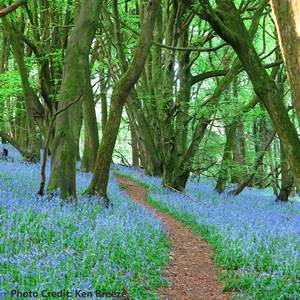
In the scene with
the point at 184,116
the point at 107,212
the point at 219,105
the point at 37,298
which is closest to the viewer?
the point at 37,298

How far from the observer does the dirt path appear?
5.62m

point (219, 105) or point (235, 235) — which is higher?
point (219, 105)

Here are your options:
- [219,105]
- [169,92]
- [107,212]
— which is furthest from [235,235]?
[169,92]

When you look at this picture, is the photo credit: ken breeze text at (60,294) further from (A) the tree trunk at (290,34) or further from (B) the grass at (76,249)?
(A) the tree trunk at (290,34)

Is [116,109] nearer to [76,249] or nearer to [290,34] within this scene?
[76,249]

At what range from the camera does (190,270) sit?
6746 mm

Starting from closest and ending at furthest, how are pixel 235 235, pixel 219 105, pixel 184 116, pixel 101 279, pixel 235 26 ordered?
pixel 101 279, pixel 235 26, pixel 235 235, pixel 219 105, pixel 184 116

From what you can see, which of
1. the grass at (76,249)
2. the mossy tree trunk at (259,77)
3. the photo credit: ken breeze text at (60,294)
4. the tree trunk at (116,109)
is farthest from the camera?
the tree trunk at (116,109)

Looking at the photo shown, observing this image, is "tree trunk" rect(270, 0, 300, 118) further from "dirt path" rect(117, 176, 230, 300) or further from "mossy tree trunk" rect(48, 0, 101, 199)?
"mossy tree trunk" rect(48, 0, 101, 199)

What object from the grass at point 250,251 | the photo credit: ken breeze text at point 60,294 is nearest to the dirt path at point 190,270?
the grass at point 250,251

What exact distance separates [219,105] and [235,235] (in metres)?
8.03

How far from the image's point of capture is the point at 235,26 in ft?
19.2

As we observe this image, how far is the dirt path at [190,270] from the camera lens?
18.4 ft

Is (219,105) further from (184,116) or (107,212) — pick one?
(107,212)
